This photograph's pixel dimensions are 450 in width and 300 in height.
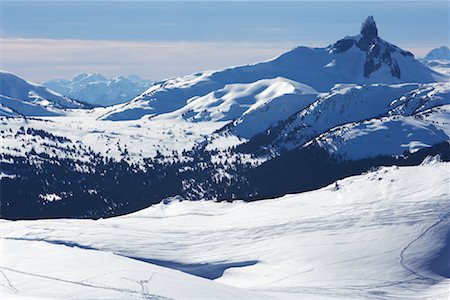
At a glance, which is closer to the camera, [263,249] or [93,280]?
[93,280]

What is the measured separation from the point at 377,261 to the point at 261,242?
25.5 metres

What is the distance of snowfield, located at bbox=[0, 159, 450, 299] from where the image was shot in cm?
8906

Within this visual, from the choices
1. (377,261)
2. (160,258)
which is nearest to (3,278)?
(160,258)

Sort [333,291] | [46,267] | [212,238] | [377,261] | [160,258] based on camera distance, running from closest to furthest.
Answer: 1. [46,267]
2. [333,291]
3. [377,261]
4. [160,258]
5. [212,238]

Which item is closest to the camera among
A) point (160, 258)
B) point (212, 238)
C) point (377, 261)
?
point (377, 261)

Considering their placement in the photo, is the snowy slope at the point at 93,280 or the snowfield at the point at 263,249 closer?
the snowy slope at the point at 93,280

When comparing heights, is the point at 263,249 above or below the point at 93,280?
below

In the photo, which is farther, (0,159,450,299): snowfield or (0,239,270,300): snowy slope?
(0,159,450,299): snowfield

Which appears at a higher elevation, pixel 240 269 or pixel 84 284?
pixel 84 284

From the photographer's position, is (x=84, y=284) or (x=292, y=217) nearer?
(x=84, y=284)

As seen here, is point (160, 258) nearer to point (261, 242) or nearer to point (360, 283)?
point (261, 242)

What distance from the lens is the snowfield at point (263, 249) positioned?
89.1 metres

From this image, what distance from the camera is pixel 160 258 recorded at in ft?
414

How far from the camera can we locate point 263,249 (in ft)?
423
